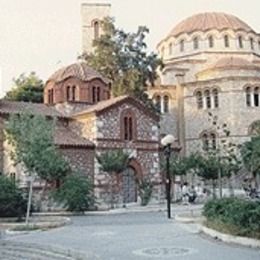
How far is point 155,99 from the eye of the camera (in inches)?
1978

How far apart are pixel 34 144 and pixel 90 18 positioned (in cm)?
3230

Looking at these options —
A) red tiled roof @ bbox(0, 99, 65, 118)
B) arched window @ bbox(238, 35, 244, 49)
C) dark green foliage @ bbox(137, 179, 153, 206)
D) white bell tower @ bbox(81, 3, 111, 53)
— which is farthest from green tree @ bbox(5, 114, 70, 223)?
arched window @ bbox(238, 35, 244, 49)

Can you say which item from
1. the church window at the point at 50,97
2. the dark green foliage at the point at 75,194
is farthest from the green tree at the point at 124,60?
the dark green foliage at the point at 75,194

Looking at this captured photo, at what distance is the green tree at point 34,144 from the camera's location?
2477cm

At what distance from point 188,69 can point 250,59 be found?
19.6 feet

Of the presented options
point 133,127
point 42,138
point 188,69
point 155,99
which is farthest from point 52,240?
point 188,69

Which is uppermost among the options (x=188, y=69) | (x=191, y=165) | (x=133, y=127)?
(x=188, y=69)

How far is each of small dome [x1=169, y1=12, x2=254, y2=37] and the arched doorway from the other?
24069mm

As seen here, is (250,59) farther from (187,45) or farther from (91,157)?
(91,157)

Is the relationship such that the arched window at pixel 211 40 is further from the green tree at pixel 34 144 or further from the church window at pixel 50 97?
the green tree at pixel 34 144

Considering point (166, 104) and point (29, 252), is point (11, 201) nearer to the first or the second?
point (29, 252)

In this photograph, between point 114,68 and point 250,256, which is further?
point 114,68

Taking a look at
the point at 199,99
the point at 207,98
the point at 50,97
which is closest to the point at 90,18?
the point at 199,99

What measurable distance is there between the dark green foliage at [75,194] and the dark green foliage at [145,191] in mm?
5300
